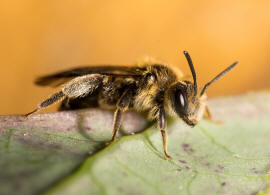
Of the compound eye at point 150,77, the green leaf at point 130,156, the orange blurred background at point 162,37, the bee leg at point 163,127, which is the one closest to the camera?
the green leaf at point 130,156

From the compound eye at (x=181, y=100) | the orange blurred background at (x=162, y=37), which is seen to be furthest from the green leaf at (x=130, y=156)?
the orange blurred background at (x=162, y=37)

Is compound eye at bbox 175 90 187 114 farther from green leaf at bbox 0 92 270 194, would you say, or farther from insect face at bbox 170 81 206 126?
green leaf at bbox 0 92 270 194

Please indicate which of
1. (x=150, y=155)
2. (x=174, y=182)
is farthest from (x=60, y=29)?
(x=174, y=182)

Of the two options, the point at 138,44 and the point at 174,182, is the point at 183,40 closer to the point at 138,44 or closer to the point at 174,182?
the point at 138,44

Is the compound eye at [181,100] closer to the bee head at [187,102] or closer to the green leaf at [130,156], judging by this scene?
the bee head at [187,102]

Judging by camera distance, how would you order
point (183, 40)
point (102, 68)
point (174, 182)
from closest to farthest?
point (174, 182)
point (102, 68)
point (183, 40)

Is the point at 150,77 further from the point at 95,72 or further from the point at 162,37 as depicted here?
the point at 162,37

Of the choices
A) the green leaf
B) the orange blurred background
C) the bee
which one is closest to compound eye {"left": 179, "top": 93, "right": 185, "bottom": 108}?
the bee

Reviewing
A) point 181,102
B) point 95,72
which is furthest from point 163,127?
point 95,72

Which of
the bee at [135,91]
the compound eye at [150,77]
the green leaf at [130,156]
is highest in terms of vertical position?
the compound eye at [150,77]
